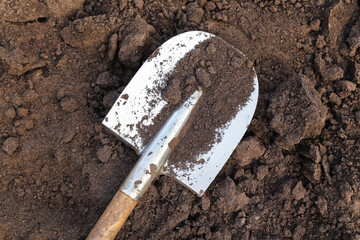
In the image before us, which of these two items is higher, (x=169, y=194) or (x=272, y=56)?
(x=272, y=56)

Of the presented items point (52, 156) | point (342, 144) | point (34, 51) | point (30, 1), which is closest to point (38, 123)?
point (52, 156)

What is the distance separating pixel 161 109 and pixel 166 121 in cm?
7

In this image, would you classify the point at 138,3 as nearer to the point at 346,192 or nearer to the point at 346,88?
the point at 346,88

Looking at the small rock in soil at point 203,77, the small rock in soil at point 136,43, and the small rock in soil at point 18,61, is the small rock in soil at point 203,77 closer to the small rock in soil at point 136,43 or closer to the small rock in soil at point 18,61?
the small rock in soil at point 136,43

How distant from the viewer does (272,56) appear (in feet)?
6.45

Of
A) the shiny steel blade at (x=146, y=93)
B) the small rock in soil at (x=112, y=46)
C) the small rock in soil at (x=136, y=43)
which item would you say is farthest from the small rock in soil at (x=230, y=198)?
the small rock in soil at (x=112, y=46)

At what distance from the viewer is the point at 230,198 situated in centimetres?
178

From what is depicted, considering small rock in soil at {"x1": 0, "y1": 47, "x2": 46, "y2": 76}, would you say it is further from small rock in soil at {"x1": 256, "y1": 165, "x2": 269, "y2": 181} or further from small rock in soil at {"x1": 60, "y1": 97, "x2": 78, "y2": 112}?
small rock in soil at {"x1": 256, "y1": 165, "x2": 269, "y2": 181}

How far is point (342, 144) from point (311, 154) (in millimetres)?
204

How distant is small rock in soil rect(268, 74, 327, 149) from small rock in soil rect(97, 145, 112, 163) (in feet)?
2.94

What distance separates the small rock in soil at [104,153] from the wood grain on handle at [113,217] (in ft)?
0.68

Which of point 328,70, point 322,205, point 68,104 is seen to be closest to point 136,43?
point 68,104

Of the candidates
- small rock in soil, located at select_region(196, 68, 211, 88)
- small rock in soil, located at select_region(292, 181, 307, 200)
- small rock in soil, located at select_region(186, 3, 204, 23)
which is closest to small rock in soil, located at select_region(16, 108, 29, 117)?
small rock in soil, located at select_region(196, 68, 211, 88)

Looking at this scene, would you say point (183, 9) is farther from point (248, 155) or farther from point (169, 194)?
point (169, 194)
